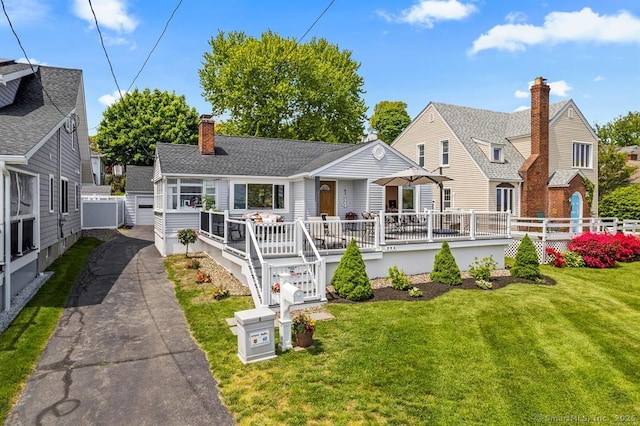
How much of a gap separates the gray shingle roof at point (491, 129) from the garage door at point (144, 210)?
22570mm

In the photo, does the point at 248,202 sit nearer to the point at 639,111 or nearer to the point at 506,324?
the point at 506,324

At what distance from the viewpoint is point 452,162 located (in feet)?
79.1

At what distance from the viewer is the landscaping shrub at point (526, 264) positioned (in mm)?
12672

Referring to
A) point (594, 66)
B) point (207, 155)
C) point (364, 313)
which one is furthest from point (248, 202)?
point (594, 66)

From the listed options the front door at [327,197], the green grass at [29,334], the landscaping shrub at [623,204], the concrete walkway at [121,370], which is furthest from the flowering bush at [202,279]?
the landscaping shrub at [623,204]

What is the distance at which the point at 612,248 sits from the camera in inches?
631

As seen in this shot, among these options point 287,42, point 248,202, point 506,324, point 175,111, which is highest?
point 287,42

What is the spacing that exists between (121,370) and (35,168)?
8463 mm

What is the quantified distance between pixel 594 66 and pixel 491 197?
7.92 meters

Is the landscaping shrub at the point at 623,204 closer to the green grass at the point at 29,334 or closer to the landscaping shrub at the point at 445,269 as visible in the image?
the landscaping shrub at the point at 445,269

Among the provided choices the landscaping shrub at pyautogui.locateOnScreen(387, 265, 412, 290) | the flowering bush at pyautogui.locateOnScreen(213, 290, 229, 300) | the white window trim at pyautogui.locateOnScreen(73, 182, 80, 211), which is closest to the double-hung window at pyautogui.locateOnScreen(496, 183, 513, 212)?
the landscaping shrub at pyautogui.locateOnScreen(387, 265, 412, 290)

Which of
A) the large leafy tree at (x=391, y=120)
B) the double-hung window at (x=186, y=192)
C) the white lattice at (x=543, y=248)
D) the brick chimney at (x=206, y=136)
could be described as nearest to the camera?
the double-hung window at (x=186, y=192)

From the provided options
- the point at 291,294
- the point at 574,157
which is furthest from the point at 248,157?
the point at 574,157

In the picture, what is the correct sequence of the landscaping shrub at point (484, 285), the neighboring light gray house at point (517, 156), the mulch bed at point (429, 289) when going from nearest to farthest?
1. the mulch bed at point (429, 289)
2. the landscaping shrub at point (484, 285)
3. the neighboring light gray house at point (517, 156)
